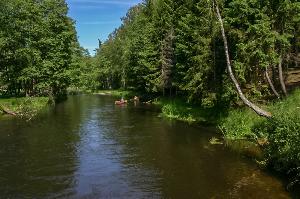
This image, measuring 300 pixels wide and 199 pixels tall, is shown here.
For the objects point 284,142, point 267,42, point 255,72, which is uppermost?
point 267,42

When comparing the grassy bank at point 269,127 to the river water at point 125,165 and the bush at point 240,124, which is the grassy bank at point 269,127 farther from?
the river water at point 125,165

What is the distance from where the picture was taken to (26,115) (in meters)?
44.8

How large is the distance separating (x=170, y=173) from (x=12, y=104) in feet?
115

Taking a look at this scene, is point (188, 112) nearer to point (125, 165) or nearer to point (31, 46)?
point (125, 165)

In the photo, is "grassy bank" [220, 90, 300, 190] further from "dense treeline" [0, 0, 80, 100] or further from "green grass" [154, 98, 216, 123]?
"dense treeline" [0, 0, 80, 100]

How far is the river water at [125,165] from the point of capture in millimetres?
18438

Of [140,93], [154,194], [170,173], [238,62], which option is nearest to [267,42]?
[238,62]

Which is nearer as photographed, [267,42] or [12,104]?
[267,42]

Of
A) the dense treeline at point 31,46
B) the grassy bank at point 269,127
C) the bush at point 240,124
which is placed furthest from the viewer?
the dense treeline at point 31,46

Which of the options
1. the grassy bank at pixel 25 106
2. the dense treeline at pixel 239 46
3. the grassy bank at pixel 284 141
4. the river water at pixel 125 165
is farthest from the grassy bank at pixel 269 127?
the grassy bank at pixel 25 106

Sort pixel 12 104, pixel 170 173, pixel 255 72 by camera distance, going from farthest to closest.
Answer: pixel 12 104 < pixel 255 72 < pixel 170 173

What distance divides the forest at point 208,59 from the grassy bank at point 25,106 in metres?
4.65

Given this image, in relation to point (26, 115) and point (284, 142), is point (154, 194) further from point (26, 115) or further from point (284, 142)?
point (26, 115)

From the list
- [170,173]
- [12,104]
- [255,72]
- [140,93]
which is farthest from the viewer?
[140,93]
